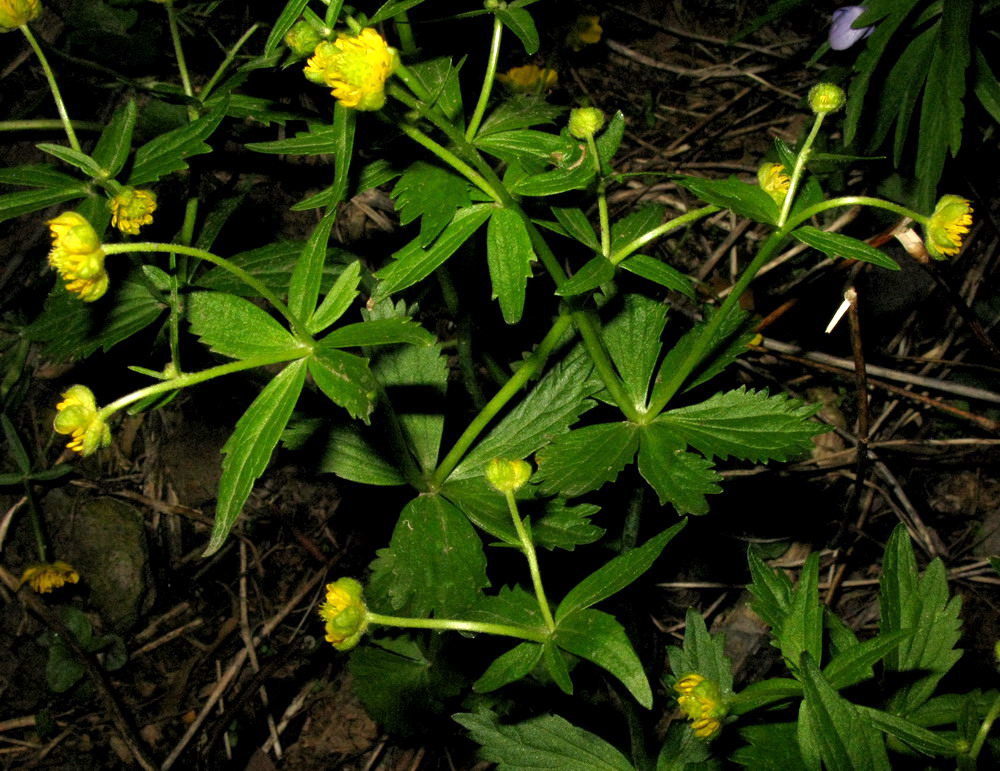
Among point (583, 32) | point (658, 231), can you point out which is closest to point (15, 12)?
point (658, 231)

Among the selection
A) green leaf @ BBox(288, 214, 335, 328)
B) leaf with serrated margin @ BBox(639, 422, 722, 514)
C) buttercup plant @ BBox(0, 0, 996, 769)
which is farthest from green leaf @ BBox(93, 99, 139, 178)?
leaf with serrated margin @ BBox(639, 422, 722, 514)

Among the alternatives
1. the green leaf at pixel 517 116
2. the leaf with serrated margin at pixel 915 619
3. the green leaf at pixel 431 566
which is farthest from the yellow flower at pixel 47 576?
the leaf with serrated margin at pixel 915 619

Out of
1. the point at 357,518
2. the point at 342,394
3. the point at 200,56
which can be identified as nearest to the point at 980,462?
the point at 357,518

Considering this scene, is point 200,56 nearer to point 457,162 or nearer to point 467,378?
point 467,378

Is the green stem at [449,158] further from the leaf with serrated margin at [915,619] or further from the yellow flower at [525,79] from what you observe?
the yellow flower at [525,79]

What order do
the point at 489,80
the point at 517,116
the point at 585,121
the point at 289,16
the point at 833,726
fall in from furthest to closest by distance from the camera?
the point at 517,116 < the point at 489,80 < the point at 585,121 < the point at 289,16 < the point at 833,726

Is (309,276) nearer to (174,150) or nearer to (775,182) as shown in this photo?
(174,150)

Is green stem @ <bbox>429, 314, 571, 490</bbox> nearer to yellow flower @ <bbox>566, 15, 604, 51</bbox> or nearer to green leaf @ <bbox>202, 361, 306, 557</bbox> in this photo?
green leaf @ <bbox>202, 361, 306, 557</bbox>
